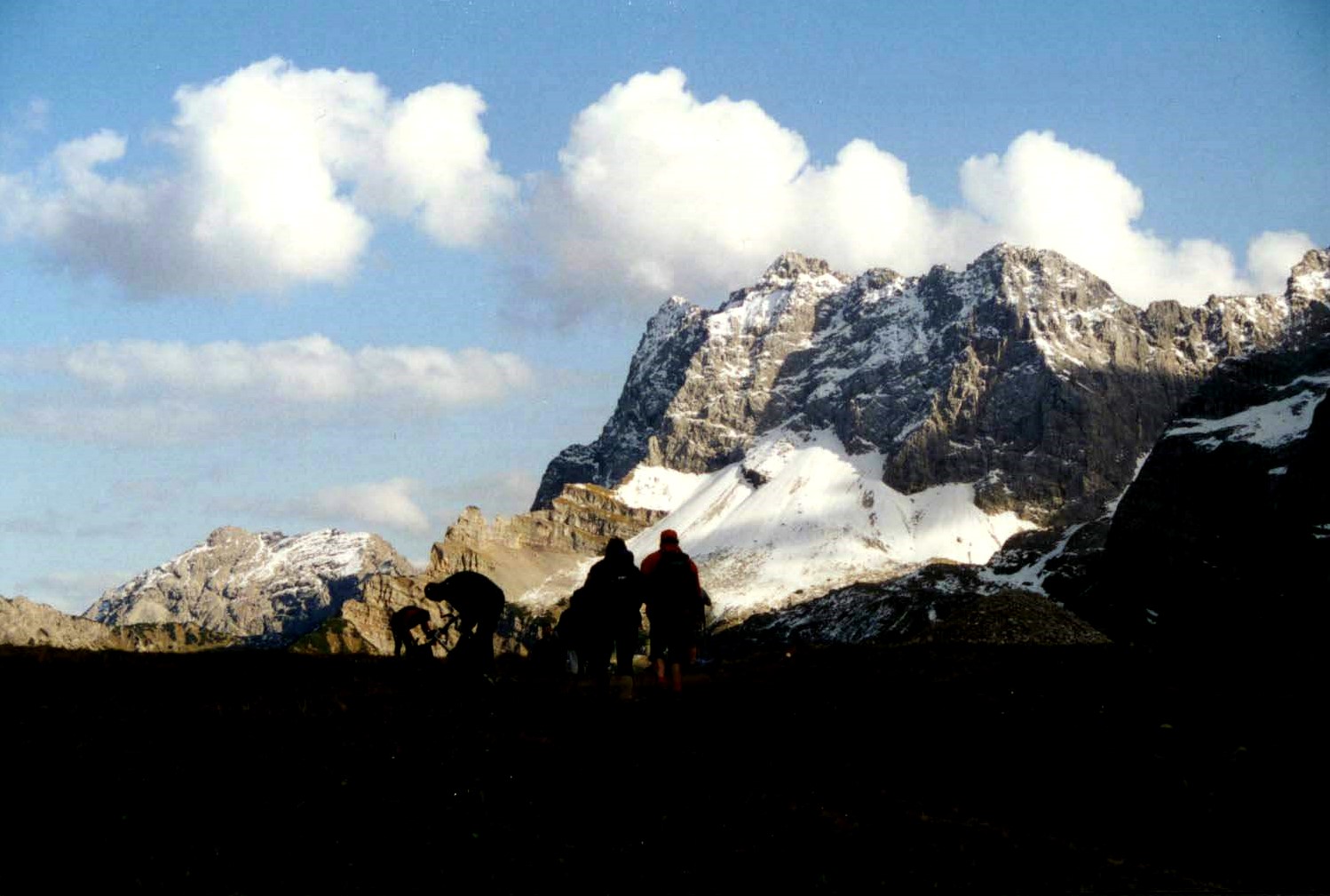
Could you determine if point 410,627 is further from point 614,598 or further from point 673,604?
point 673,604

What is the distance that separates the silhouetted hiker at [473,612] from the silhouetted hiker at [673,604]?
3.71 meters

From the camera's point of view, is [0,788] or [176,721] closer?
[0,788]

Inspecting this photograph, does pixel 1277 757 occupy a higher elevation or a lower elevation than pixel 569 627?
lower

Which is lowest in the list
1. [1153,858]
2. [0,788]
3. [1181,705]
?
[1153,858]

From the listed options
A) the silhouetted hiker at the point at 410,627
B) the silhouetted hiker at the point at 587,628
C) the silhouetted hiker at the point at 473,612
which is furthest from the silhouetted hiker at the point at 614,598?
the silhouetted hiker at the point at 410,627

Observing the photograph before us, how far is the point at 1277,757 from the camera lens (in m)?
21.6

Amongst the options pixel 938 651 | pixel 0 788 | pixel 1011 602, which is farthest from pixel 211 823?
pixel 1011 602

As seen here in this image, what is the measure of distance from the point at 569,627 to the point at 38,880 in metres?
14.8

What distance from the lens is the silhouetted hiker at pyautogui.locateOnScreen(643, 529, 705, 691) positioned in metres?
26.0

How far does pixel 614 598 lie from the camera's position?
25.2m

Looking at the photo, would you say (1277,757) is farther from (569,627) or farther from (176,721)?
(176,721)

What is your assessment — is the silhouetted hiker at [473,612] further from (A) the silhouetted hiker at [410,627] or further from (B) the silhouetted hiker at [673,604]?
(B) the silhouetted hiker at [673,604]

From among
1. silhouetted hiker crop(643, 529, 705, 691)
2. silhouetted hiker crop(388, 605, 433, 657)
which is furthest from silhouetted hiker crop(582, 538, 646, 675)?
silhouetted hiker crop(388, 605, 433, 657)

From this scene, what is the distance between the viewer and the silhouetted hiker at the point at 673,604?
85.3 feet
